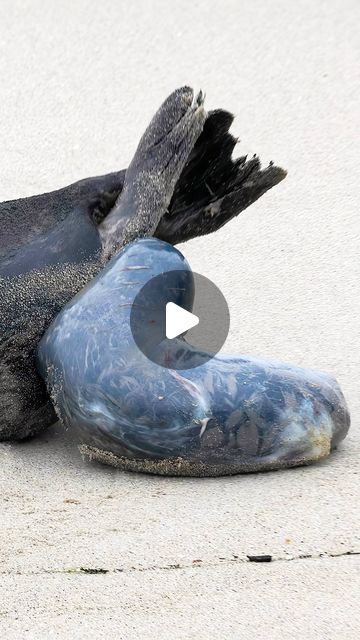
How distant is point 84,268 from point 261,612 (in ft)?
3.75

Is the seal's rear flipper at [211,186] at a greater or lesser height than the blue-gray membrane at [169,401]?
greater

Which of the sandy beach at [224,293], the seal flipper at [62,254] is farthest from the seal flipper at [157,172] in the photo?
the sandy beach at [224,293]

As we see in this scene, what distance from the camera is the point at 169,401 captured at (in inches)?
107

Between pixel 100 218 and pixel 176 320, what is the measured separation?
0.46 m

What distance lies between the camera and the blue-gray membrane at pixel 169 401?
2.72 metres

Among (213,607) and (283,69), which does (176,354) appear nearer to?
(213,607)

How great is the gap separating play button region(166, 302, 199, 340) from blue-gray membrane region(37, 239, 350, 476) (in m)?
0.03

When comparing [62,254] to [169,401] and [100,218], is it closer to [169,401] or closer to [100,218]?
[100,218]

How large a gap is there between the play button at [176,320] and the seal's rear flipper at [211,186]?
38 centimetres

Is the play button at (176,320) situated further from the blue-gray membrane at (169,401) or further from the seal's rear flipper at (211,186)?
the seal's rear flipper at (211,186)
